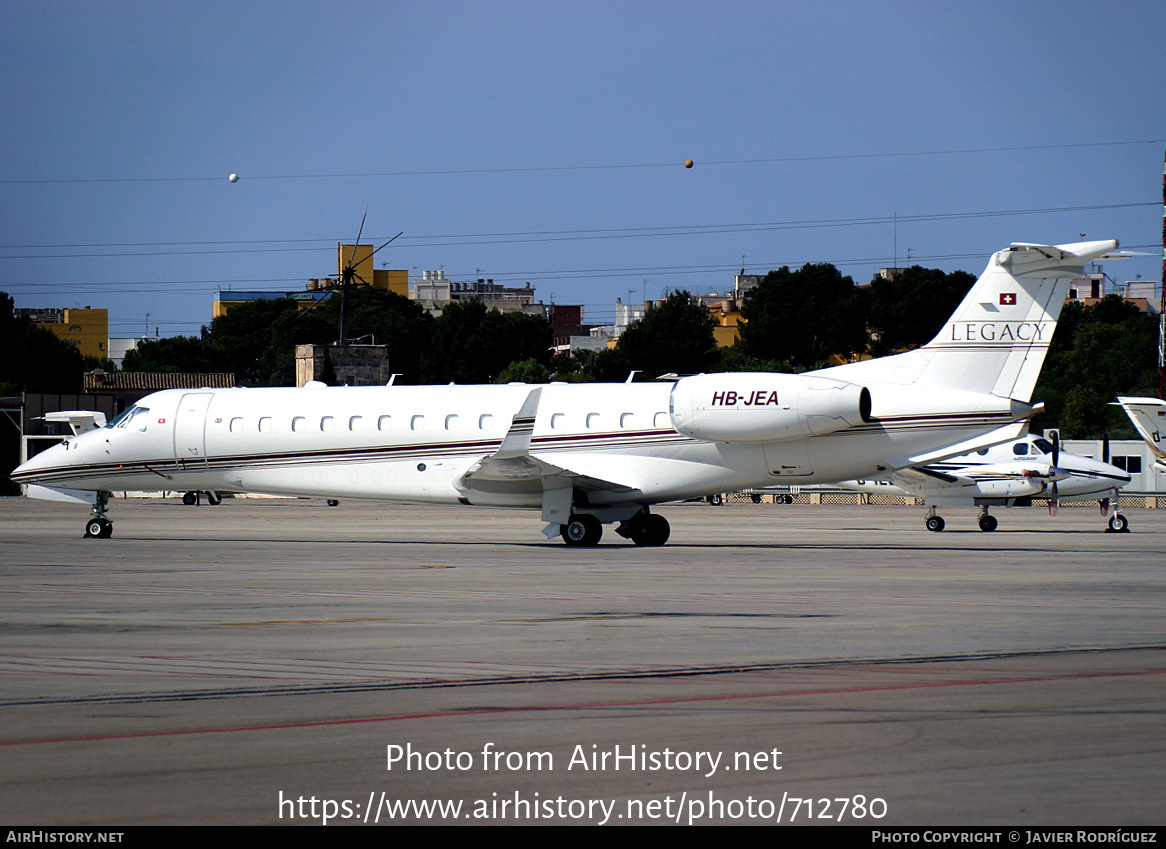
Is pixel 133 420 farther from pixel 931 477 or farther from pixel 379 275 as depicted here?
pixel 379 275

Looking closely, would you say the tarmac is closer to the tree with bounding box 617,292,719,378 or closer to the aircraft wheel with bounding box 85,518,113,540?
the aircraft wheel with bounding box 85,518,113,540

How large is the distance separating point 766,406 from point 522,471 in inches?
189

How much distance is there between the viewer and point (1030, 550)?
84.5ft

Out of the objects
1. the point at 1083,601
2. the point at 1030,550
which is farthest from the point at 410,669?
the point at 1030,550

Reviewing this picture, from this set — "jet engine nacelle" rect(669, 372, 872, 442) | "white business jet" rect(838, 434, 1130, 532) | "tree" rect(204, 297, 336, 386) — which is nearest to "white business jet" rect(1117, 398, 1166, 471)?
"white business jet" rect(838, 434, 1130, 532)

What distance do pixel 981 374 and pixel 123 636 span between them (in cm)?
1764

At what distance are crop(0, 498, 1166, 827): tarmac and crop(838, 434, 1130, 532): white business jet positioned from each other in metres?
15.4

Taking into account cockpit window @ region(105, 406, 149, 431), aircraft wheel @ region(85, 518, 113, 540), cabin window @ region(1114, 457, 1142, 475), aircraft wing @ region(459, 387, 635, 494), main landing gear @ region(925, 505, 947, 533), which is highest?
cockpit window @ region(105, 406, 149, 431)

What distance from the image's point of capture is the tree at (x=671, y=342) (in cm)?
9250

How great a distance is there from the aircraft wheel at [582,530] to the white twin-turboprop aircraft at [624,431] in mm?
33

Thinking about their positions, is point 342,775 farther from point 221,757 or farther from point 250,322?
point 250,322

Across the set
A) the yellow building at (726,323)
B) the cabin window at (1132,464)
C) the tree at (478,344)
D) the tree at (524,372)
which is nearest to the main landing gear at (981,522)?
the cabin window at (1132,464)

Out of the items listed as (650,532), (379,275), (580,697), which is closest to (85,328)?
(379,275)

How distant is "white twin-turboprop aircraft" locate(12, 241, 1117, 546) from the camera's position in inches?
955
